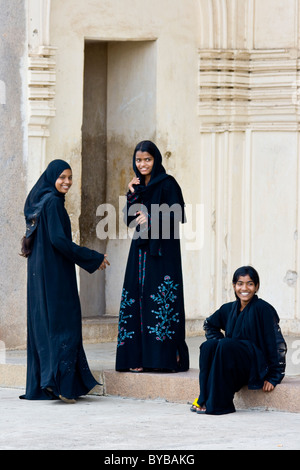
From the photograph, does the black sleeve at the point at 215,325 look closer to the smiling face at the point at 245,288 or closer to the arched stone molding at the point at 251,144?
the smiling face at the point at 245,288

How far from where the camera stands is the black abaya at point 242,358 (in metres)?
7.03

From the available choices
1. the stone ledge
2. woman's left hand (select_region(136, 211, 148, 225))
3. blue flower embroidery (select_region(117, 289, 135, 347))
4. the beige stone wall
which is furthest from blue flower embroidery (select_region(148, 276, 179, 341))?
the beige stone wall

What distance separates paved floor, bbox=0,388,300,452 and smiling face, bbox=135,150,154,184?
1481 millimetres

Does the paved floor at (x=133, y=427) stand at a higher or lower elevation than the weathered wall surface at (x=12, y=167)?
lower

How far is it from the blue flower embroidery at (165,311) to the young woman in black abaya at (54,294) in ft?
1.41

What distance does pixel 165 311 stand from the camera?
7.69 metres

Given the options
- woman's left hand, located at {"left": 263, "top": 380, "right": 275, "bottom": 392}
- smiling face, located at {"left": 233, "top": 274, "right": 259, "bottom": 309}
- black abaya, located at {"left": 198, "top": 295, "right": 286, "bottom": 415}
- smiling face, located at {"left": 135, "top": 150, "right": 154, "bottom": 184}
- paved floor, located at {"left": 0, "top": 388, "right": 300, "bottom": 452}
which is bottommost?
paved floor, located at {"left": 0, "top": 388, "right": 300, "bottom": 452}

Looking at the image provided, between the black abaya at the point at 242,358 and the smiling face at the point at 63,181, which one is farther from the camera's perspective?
the smiling face at the point at 63,181

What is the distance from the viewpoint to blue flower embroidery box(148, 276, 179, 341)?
7.66 meters

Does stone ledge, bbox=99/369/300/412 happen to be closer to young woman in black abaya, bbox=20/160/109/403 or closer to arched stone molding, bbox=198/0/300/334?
young woman in black abaya, bbox=20/160/109/403

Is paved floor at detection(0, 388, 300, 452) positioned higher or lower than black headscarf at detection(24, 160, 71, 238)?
lower

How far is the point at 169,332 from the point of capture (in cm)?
767

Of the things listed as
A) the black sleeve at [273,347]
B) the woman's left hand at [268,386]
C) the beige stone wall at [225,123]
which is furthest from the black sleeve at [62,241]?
the beige stone wall at [225,123]

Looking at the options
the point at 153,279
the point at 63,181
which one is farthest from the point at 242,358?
the point at 63,181
